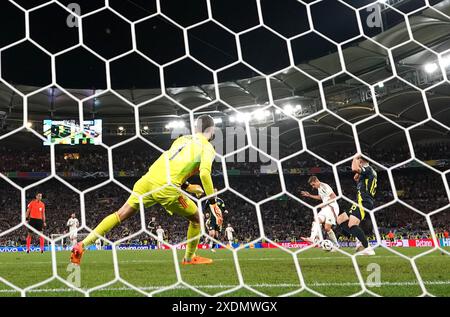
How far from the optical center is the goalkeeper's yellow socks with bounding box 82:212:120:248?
3.30 m

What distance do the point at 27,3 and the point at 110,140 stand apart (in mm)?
21515

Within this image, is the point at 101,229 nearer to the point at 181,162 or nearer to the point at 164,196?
the point at 164,196

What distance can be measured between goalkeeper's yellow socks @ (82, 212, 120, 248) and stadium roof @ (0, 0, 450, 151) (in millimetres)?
12822

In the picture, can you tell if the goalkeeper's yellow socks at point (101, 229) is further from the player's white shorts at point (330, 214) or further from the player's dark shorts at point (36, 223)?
the player's dark shorts at point (36, 223)

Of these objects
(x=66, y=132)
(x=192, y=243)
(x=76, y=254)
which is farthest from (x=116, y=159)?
(x=76, y=254)

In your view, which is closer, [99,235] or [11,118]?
[99,235]

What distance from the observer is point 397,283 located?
2830mm

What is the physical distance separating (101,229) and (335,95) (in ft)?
63.2

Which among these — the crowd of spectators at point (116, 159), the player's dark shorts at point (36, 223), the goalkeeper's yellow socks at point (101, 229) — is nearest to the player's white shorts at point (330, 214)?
the goalkeeper's yellow socks at point (101, 229)

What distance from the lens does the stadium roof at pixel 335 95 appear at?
16656mm

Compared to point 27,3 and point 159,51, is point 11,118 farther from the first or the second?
point 27,3

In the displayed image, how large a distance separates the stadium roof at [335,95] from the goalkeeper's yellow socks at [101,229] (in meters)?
12.8
